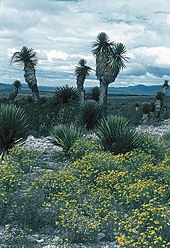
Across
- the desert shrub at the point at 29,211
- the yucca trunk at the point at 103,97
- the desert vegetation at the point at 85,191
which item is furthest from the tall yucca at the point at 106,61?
the desert shrub at the point at 29,211

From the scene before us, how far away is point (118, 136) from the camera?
Result: 1456 cm

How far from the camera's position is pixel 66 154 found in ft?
46.8

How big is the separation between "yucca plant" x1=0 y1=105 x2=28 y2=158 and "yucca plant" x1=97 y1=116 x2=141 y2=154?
2.76 m

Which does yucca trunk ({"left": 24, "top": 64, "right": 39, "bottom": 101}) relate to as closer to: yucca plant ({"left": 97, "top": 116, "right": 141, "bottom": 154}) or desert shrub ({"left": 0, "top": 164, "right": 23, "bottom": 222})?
yucca plant ({"left": 97, "top": 116, "right": 141, "bottom": 154})

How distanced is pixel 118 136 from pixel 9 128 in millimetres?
3661

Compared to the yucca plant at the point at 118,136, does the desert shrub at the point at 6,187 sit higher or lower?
lower

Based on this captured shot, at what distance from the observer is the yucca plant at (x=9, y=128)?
49.0 ft

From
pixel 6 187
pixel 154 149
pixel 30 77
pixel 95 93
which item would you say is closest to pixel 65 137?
pixel 154 149

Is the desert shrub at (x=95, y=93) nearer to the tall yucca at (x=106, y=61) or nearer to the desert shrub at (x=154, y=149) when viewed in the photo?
the tall yucca at (x=106, y=61)

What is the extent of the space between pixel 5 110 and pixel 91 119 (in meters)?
8.86

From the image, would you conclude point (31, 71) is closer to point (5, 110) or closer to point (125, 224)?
point (5, 110)

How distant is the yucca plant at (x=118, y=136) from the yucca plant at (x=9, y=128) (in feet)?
9.07

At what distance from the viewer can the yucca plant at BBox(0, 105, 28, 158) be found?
49.0ft

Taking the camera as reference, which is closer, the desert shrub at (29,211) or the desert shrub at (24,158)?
the desert shrub at (29,211)
